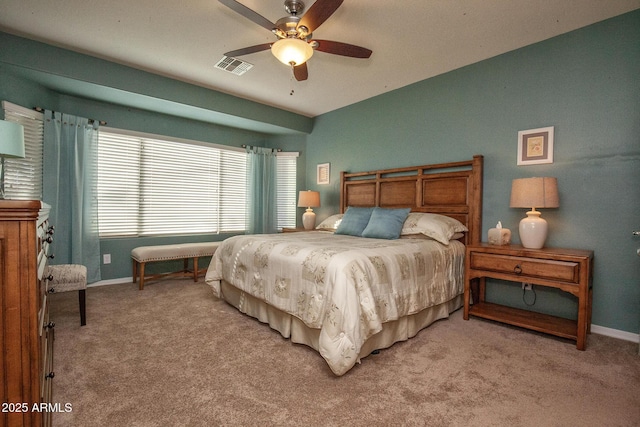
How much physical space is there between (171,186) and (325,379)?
3752 mm

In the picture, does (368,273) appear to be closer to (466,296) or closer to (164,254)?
(466,296)

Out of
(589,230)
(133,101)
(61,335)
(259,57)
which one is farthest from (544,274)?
(133,101)

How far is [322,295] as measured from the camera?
6.47 feet

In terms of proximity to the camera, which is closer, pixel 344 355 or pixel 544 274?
pixel 344 355

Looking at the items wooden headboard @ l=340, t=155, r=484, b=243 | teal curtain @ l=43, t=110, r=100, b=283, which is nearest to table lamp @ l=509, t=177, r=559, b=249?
wooden headboard @ l=340, t=155, r=484, b=243

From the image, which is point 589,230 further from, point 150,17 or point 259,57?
point 150,17

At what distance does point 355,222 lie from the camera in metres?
Answer: 3.55

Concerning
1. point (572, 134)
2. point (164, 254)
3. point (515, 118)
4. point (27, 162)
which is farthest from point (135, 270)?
point (572, 134)

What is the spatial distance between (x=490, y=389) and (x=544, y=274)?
1.15 m

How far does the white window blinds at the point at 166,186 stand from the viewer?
394 centimetres

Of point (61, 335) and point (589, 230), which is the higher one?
point (589, 230)

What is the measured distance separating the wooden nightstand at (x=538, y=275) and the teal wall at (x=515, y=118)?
Result: 0.26m

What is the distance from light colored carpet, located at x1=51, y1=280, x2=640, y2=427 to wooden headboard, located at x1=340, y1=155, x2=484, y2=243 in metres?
1.23

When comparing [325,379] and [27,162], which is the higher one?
[27,162]
